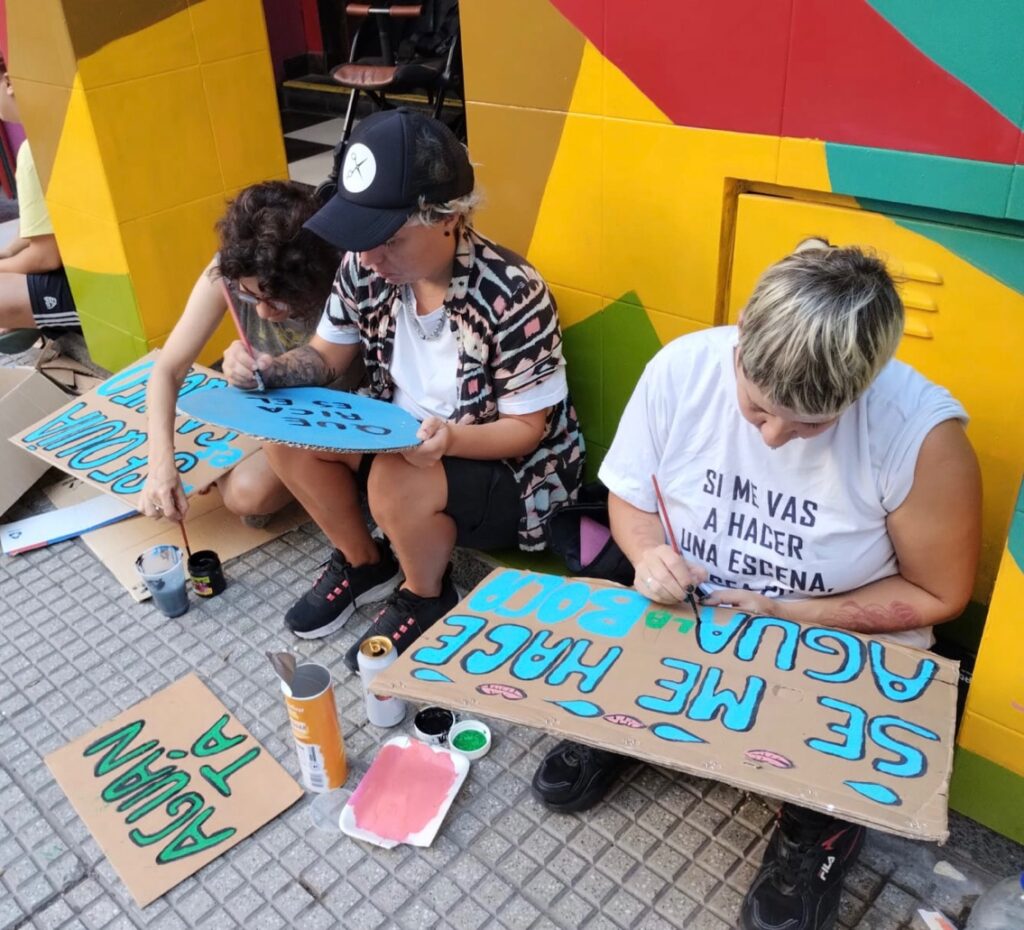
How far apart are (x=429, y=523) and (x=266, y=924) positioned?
91 centimetres

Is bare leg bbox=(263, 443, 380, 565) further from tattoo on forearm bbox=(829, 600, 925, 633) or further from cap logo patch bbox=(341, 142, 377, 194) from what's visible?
tattoo on forearm bbox=(829, 600, 925, 633)

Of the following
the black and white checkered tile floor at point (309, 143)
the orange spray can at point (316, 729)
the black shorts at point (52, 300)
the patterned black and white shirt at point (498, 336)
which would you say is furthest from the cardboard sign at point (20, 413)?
the black and white checkered tile floor at point (309, 143)

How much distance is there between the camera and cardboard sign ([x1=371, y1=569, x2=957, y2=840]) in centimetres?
136

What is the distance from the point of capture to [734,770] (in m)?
1.38

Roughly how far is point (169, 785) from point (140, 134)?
220cm

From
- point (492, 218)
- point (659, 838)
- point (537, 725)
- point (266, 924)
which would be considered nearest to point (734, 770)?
point (537, 725)

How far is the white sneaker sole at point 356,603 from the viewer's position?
242 centimetres

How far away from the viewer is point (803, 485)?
1659mm

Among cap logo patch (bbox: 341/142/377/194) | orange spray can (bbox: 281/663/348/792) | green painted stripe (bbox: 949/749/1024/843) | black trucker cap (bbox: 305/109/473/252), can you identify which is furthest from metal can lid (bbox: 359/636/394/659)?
green painted stripe (bbox: 949/749/1024/843)

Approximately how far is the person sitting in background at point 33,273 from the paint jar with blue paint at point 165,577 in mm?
1703

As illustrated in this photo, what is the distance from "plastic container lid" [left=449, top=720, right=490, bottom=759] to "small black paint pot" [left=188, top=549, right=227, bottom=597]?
34.9 inches

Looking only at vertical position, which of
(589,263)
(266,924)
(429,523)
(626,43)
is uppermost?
(626,43)

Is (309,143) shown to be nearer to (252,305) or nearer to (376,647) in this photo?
(252,305)

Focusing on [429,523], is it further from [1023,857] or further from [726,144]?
[1023,857]
